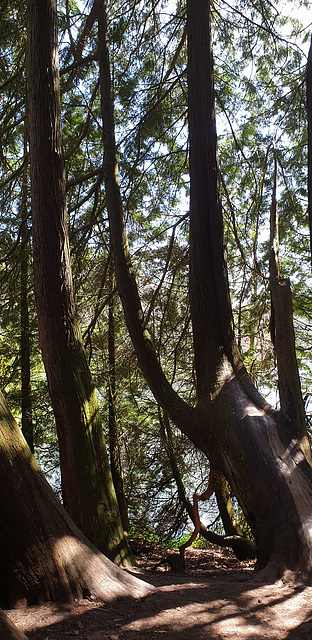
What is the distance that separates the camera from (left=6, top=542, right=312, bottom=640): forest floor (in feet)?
8.26

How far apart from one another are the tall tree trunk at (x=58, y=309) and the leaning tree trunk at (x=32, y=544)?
99 centimetres

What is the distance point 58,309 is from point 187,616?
225 centimetres

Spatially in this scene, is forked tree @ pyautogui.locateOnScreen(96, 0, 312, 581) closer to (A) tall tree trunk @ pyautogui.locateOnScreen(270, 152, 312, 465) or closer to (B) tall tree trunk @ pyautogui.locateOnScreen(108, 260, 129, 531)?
(A) tall tree trunk @ pyautogui.locateOnScreen(270, 152, 312, 465)

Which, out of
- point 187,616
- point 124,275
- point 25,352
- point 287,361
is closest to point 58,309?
point 124,275

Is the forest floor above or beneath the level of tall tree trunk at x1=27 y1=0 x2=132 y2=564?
beneath

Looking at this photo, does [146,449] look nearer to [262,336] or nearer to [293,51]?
[262,336]

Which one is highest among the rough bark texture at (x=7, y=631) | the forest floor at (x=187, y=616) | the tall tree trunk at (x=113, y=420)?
the tall tree trunk at (x=113, y=420)

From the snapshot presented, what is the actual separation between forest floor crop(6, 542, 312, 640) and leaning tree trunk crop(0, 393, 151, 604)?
8 cm

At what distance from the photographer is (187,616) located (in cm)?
275

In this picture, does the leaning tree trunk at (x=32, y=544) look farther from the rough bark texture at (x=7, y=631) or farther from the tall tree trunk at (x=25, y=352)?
the tall tree trunk at (x=25, y=352)

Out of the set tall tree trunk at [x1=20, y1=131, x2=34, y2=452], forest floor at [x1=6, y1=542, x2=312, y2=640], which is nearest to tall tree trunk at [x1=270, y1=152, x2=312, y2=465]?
forest floor at [x1=6, y1=542, x2=312, y2=640]

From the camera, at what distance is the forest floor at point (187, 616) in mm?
2518

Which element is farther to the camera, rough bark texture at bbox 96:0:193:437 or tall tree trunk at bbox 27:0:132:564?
rough bark texture at bbox 96:0:193:437

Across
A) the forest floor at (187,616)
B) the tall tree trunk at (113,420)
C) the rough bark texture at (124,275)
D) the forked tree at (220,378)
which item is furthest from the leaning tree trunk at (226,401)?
the tall tree trunk at (113,420)
